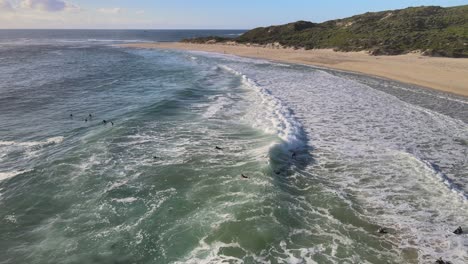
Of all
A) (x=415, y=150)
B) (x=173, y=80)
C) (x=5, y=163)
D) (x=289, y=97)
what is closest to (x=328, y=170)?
(x=415, y=150)

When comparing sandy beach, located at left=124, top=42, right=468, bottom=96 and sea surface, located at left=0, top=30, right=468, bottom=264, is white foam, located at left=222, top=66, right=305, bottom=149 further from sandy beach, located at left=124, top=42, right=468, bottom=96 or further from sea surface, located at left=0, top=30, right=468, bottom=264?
sandy beach, located at left=124, top=42, right=468, bottom=96

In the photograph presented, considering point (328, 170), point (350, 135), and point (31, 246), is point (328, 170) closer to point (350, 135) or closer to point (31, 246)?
point (350, 135)

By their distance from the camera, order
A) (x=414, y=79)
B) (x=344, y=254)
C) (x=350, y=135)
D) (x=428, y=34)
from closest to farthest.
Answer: (x=344, y=254), (x=350, y=135), (x=414, y=79), (x=428, y=34)

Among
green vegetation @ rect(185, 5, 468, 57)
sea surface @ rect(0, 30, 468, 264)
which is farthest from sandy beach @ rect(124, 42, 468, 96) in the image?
sea surface @ rect(0, 30, 468, 264)

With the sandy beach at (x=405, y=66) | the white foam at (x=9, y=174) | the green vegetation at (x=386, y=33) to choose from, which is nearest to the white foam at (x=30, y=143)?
the white foam at (x=9, y=174)

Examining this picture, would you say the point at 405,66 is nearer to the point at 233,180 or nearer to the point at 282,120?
the point at 282,120

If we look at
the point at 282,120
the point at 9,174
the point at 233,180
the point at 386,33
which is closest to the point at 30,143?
the point at 9,174

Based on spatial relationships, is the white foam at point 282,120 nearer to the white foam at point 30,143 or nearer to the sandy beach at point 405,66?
the white foam at point 30,143
